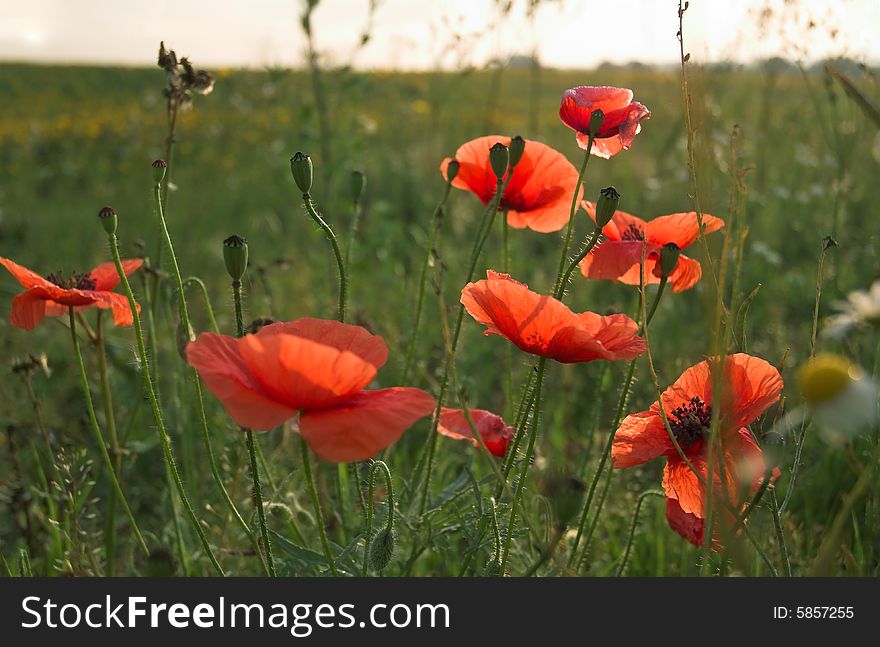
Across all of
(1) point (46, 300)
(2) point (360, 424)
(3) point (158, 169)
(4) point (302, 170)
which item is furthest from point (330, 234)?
(1) point (46, 300)

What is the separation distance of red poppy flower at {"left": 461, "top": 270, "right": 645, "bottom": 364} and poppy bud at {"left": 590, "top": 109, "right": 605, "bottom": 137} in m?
0.26

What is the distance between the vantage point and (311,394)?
921 mm

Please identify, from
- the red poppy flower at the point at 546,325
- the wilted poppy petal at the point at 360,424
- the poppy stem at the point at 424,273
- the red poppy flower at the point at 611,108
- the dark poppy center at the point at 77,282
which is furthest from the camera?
the dark poppy center at the point at 77,282

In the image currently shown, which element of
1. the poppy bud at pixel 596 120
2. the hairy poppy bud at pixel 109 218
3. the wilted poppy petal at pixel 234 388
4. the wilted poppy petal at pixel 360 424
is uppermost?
the poppy bud at pixel 596 120

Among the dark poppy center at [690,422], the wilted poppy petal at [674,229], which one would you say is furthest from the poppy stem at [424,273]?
the dark poppy center at [690,422]

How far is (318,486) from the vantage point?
1954mm

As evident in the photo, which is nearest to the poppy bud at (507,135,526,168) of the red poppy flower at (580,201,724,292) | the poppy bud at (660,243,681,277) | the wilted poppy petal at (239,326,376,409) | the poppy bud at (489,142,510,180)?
the poppy bud at (489,142,510,180)

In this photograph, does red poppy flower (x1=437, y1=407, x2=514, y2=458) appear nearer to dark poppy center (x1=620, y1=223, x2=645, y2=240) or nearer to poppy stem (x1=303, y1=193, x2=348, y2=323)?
poppy stem (x1=303, y1=193, x2=348, y2=323)

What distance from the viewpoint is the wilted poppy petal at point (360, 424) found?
88cm

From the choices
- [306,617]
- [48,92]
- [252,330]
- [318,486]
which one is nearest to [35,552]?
[318,486]

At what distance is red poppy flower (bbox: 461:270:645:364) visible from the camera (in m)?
1.04

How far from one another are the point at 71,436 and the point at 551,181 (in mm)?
1653

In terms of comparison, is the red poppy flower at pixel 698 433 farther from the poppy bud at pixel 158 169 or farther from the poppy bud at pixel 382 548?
the poppy bud at pixel 158 169

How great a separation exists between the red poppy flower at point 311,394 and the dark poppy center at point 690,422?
440 mm
